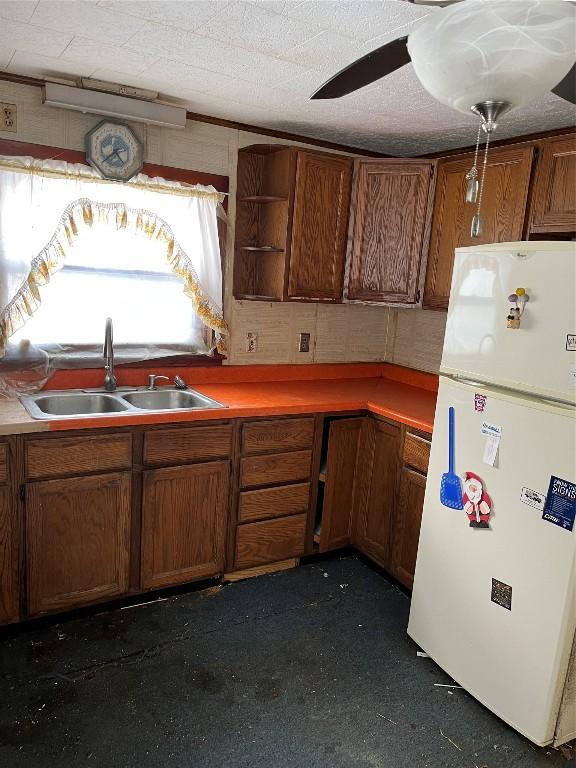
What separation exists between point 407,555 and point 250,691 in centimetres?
100

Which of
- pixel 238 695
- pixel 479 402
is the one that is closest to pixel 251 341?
pixel 479 402

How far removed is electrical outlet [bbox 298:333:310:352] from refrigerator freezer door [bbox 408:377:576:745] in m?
1.35

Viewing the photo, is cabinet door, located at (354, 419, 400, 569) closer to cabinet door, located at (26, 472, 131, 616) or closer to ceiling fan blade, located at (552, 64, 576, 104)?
cabinet door, located at (26, 472, 131, 616)

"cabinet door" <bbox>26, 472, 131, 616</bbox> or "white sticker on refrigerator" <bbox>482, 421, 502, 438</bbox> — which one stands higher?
"white sticker on refrigerator" <bbox>482, 421, 502, 438</bbox>

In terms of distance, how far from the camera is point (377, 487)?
2975mm

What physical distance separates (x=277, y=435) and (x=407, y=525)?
76 centimetres

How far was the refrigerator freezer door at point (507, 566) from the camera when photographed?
186 cm

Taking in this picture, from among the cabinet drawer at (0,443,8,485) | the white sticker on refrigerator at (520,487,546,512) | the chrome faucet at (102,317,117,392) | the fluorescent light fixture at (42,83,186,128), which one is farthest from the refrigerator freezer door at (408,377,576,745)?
the fluorescent light fixture at (42,83,186,128)

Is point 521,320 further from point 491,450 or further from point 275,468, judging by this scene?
point 275,468

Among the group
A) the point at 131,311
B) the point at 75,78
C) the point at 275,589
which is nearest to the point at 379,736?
the point at 275,589

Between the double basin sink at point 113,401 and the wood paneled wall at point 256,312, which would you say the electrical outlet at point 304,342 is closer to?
the wood paneled wall at point 256,312

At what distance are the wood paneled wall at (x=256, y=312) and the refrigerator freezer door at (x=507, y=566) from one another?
135 cm

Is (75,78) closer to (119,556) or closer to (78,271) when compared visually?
(78,271)

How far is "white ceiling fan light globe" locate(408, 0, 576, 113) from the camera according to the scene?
3.24 feet
